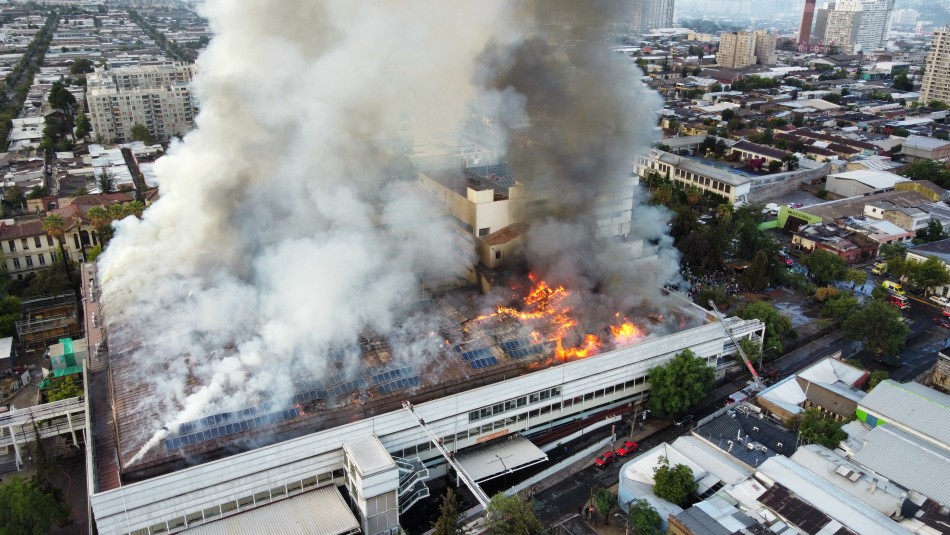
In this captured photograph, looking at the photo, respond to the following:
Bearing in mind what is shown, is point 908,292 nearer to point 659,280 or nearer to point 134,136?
point 659,280

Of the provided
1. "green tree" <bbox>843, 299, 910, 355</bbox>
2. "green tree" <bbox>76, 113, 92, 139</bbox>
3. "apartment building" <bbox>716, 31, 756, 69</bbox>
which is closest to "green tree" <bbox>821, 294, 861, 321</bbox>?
"green tree" <bbox>843, 299, 910, 355</bbox>

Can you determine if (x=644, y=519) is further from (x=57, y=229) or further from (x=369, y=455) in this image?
(x=57, y=229)

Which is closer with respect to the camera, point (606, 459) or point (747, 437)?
point (747, 437)

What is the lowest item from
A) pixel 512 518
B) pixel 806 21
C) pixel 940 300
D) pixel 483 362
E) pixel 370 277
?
pixel 940 300

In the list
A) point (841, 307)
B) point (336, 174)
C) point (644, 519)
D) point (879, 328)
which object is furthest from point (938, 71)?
point (644, 519)

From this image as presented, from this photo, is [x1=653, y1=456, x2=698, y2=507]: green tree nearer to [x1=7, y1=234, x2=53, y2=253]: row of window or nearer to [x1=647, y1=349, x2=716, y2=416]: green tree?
[x1=647, y1=349, x2=716, y2=416]: green tree

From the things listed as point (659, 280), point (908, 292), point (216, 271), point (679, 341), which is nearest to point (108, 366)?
point (216, 271)

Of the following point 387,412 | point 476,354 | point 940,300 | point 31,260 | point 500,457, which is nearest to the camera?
point 387,412
